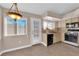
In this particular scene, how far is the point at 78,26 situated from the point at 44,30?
1.31 m

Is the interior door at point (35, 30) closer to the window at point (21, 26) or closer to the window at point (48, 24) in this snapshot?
the window at point (48, 24)

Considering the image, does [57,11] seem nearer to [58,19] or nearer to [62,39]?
[58,19]

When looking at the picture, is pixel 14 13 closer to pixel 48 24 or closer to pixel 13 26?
pixel 13 26

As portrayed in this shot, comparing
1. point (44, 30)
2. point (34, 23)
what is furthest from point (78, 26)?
point (34, 23)

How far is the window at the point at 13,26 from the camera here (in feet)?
7.43

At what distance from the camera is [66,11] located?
2.67m

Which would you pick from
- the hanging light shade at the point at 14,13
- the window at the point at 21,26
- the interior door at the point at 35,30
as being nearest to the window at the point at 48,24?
the interior door at the point at 35,30

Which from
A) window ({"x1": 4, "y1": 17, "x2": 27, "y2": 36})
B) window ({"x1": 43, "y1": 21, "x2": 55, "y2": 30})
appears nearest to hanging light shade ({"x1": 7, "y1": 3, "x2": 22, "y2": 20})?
window ({"x1": 4, "y1": 17, "x2": 27, "y2": 36})

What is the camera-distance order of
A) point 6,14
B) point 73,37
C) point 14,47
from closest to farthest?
point 6,14
point 14,47
point 73,37

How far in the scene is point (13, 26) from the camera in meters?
2.25

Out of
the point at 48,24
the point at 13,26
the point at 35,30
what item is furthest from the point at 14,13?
the point at 48,24

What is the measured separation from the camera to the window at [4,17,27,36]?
227 cm

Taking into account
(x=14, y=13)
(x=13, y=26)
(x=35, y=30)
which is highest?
(x=14, y=13)

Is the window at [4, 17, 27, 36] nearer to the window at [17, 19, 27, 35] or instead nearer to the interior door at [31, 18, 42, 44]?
the window at [17, 19, 27, 35]
